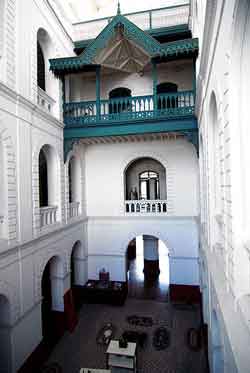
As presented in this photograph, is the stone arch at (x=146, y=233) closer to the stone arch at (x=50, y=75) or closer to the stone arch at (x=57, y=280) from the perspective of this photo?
the stone arch at (x=57, y=280)

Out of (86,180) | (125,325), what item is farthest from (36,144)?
(125,325)

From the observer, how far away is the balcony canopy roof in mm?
8703

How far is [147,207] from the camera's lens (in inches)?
472

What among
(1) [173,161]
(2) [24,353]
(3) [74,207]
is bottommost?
(2) [24,353]

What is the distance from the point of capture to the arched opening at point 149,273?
1230 cm

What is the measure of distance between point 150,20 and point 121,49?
2.77m

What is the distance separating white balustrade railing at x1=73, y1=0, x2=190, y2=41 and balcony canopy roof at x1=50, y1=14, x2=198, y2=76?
8.00 ft

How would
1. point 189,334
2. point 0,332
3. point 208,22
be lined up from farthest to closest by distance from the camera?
point 189,334
point 0,332
point 208,22

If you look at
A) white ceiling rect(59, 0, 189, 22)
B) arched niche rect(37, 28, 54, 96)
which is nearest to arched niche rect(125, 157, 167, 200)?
arched niche rect(37, 28, 54, 96)

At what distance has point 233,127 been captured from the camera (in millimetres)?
3035

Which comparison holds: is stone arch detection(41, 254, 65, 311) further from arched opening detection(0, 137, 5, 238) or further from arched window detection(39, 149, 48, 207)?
arched opening detection(0, 137, 5, 238)

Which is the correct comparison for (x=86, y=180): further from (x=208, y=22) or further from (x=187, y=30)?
(x=208, y=22)

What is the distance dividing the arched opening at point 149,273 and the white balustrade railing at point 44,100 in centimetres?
923

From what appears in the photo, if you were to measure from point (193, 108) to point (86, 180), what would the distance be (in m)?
6.12
